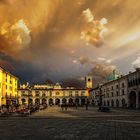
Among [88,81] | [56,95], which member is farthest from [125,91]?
[88,81]

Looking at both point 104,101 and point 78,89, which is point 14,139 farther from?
point 78,89

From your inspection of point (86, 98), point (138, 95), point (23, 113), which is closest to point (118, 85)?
point (138, 95)

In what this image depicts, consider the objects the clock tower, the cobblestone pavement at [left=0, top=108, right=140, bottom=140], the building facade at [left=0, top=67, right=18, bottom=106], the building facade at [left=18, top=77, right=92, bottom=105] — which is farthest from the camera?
the clock tower

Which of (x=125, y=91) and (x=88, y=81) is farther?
(x=88, y=81)

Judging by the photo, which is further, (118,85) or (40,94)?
(40,94)

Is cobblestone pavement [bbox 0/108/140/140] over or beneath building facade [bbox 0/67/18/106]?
beneath

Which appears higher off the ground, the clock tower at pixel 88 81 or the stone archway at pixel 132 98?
the clock tower at pixel 88 81

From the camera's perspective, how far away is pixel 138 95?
197ft

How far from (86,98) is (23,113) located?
10464 cm

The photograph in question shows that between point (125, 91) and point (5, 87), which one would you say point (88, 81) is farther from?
point (5, 87)

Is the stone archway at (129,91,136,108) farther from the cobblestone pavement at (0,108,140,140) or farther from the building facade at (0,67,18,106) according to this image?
the cobblestone pavement at (0,108,140,140)

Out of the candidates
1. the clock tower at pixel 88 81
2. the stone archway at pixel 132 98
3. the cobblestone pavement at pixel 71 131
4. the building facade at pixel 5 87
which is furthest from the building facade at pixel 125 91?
the clock tower at pixel 88 81

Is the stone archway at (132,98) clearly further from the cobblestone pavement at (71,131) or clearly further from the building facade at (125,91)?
the cobblestone pavement at (71,131)

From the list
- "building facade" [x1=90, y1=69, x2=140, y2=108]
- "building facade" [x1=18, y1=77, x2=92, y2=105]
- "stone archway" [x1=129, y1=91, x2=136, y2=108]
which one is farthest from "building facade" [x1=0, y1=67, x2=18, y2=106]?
"building facade" [x1=18, y1=77, x2=92, y2=105]
